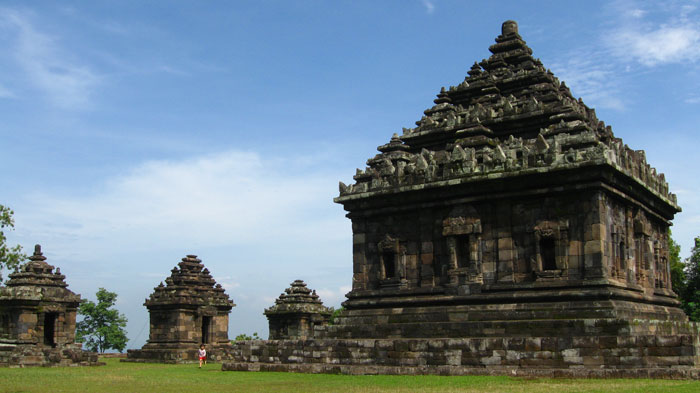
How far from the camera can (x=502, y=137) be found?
2662 cm

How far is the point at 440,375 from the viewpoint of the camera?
2044cm

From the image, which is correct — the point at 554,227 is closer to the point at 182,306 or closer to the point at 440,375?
the point at 440,375

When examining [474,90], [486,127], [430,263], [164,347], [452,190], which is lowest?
[164,347]

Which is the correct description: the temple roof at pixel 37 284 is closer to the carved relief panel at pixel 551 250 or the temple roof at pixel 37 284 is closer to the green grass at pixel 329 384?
the green grass at pixel 329 384

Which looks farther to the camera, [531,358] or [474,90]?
[474,90]

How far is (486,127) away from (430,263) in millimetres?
5552

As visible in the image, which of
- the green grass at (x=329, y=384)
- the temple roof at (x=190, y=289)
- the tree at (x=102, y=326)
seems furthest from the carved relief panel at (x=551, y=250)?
the tree at (x=102, y=326)

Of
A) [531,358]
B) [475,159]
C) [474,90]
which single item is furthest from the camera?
[474,90]

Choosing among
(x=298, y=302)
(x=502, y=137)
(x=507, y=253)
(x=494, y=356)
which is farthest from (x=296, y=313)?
(x=494, y=356)

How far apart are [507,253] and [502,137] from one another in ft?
16.8

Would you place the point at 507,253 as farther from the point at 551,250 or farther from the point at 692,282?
the point at 692,282

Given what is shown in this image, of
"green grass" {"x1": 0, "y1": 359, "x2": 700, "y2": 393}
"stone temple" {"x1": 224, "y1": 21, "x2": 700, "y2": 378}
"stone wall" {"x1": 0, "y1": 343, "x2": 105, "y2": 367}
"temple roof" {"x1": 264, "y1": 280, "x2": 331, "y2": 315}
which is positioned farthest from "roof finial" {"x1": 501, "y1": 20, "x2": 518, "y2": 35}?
"stone wall" {"x1": 0, "y1": 343, "x2": 105, "y2": 367}

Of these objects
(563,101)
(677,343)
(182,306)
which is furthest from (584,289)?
(182,306)

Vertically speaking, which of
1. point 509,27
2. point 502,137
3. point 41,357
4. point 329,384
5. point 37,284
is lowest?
point 41,357
